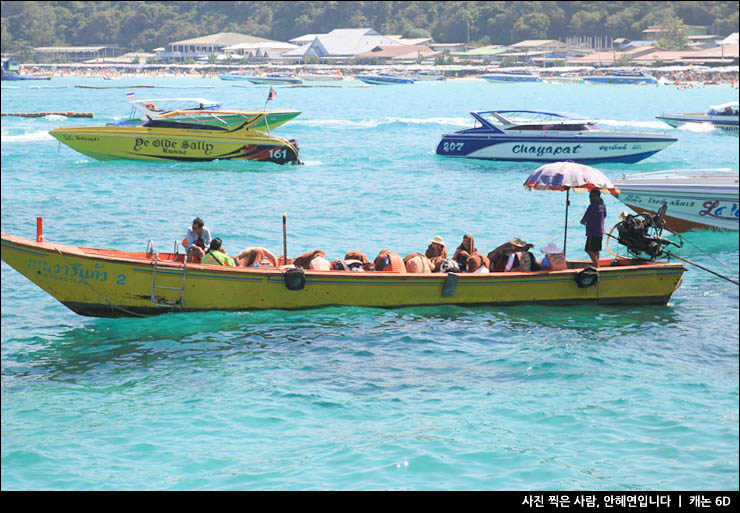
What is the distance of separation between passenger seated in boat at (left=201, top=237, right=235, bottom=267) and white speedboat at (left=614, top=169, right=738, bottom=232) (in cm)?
1228

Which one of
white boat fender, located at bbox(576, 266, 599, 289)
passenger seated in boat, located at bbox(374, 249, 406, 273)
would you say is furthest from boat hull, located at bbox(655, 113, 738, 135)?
passenger seated in boat, located at bbox(374, 249, 406, 273)

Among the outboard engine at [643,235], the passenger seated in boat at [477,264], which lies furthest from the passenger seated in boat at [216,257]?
the outboard engine at [643,235]

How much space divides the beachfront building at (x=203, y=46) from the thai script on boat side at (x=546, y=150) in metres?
157

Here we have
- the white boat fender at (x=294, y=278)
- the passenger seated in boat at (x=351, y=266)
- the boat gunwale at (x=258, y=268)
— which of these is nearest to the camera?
the boat gunwale at (x=258, y=268)

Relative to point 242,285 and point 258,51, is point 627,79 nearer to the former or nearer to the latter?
point 258,51

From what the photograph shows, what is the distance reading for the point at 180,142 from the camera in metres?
36.3

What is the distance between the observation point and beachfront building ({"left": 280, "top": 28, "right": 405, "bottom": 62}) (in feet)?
573

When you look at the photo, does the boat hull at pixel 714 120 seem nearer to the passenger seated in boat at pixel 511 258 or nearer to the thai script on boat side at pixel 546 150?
the thai script on boat side at pixel 546 150

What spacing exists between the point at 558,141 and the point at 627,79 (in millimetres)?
101347

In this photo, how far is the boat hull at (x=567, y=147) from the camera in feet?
121

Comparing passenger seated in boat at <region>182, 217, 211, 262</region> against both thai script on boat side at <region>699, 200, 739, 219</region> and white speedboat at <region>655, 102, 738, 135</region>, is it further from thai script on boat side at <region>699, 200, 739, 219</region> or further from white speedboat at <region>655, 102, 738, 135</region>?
white speedboat at <region>655, 102, 738, 135</region>

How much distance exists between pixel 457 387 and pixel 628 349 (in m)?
3.26
